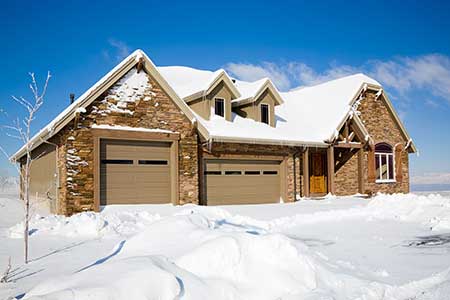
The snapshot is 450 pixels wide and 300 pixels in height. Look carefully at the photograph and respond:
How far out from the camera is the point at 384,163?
2530cm

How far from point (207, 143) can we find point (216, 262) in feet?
37.8

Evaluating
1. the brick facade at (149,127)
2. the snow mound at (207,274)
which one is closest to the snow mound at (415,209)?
the brick facade at (149,127)

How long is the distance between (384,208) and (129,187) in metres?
8.97

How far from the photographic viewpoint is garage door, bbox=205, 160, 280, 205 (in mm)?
17766

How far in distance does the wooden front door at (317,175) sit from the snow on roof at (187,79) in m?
7.29

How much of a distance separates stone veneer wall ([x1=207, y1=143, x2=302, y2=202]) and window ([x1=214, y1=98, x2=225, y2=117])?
6.23 feet

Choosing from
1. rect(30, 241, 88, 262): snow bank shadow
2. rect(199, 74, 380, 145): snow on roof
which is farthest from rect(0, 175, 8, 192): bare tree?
rect(30, 241, 88, 262): snow bank shadow

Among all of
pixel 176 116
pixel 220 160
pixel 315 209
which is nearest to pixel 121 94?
pixel 176 116

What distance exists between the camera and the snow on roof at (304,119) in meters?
18.3

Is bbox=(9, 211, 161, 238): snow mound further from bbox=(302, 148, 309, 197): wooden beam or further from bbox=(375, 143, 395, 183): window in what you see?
bbox=(375, 143, 395, 183): window

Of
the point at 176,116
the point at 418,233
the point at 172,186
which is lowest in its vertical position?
the point at 418,233

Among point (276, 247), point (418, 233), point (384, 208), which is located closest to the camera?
point (276, 247)

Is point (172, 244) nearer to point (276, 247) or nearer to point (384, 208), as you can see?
point (276, 247)

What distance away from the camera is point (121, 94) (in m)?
15.1
